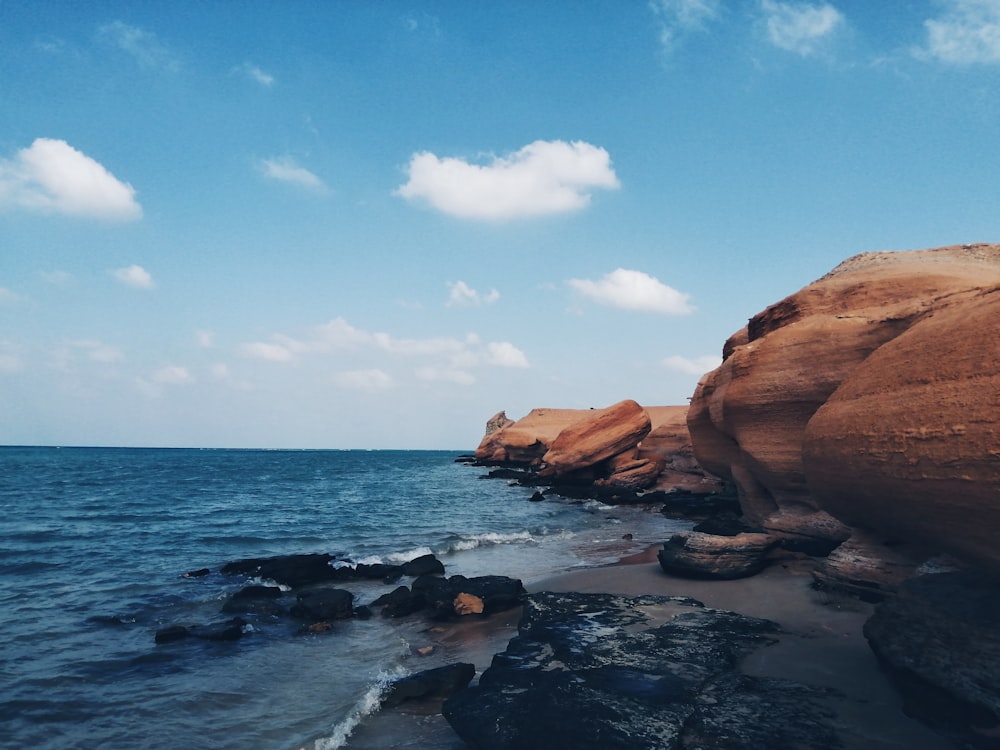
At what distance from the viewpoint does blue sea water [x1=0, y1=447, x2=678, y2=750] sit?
26.2 feet

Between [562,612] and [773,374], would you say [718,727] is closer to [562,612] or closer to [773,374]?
[562,612]

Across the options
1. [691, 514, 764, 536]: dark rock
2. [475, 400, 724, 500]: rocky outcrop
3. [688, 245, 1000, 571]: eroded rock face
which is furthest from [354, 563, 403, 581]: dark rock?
[475, 400, 724, 500]: rocky outcrop

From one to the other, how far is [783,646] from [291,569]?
41.9 feet

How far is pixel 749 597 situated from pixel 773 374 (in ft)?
17.3

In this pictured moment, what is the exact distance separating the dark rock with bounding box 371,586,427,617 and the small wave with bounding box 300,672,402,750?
3694mm

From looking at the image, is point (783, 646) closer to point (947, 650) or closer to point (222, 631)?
point (947, 650)

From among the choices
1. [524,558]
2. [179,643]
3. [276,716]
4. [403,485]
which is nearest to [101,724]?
[276,716]

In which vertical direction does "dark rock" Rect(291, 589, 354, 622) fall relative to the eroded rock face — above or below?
below

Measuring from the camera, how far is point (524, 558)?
1809 centimetres

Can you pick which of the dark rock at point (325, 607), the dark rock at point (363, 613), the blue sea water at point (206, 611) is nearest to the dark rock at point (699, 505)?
the blue sea water at point (206, 611)

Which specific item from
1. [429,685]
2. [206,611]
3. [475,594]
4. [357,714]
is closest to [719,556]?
[475,594]

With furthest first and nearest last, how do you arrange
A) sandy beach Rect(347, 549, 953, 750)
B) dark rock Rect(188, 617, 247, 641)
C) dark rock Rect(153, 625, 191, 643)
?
1. dark rock Rect(188, 617, 247, 641)
2. dark rock Rect(153, 625, 191, 643)
3. sandy beach Rect(347, 549, 953, 750)

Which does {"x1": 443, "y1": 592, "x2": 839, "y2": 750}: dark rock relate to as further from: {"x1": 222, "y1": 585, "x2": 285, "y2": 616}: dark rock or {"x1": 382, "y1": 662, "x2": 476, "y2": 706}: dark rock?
{"x1": 222, "y1": 585, "x2": 285, "y2": 616}: dark rock

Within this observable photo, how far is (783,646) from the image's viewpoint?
331 inches
